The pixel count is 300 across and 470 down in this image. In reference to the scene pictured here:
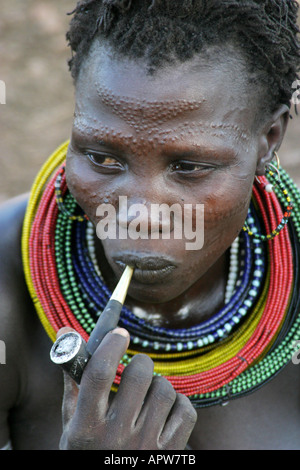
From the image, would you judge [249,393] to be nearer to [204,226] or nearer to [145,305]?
[145,305]

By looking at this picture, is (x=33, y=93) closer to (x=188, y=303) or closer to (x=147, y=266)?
(x=188, y=303)

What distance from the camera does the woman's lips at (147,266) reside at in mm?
1894

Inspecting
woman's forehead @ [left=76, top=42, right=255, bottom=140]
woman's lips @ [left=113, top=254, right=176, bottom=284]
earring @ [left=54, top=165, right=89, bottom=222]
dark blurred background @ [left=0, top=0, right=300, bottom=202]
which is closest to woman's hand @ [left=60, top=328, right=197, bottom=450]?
woman's lips @ [left=113, top=254, right=176, bottom=284]

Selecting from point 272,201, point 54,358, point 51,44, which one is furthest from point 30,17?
point 54,358

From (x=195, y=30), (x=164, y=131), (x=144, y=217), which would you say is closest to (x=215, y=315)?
(x=144, y=217)

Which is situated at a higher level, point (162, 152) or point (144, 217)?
point (162, 152)

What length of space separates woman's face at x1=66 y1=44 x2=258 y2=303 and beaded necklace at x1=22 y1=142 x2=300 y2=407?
1.50 feet

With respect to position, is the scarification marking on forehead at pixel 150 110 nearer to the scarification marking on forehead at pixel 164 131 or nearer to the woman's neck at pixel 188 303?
the scarification marking on forehead at pixel 164 131

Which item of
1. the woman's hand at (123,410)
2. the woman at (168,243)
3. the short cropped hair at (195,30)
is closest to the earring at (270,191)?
the woman at (168,243)

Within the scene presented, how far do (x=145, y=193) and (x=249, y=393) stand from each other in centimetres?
96

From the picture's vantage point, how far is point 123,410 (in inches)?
66.8

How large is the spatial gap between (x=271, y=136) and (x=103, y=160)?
22.8 inches

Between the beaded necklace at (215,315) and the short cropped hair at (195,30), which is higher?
the short cropped hair at (195,30)

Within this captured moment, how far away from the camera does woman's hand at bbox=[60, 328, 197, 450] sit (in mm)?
1625
